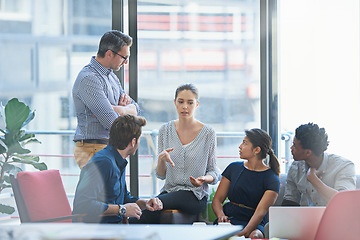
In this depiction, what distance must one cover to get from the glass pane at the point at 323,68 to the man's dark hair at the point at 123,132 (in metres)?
1.87

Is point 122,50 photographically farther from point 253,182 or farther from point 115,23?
point 253,182

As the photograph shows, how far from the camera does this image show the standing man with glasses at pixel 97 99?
2.94 m

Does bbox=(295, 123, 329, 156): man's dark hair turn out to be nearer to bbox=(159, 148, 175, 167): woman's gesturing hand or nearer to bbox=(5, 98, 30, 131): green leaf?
bbox=(159, 148, 175, 167): woman's gesturing hand

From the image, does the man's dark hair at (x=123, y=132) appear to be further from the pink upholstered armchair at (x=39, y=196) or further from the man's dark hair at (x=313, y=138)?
the man's dark hair at (x=313, y=138)

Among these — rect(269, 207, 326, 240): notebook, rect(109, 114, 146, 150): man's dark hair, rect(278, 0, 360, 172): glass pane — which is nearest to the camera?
rect(269, 207, 326, 240): notebook

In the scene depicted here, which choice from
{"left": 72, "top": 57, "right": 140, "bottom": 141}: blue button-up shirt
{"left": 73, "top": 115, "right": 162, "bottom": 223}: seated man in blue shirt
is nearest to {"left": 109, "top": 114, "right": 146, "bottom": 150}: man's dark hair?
{"left": 73, "top": 115, "right": 162, "bottom": 223}: seated man in blue shirt

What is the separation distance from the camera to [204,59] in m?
4.25

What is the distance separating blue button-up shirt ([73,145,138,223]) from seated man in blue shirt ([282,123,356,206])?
1237 millimetres

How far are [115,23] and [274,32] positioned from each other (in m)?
1.43

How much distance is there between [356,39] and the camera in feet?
13.0

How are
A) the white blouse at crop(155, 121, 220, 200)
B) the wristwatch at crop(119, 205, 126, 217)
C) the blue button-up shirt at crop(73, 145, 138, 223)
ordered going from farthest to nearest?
the white blouse at crop(155, 121, 220, 200)
the wristwatch at crop(119, 205, 126, 217)
the blue button-up shirt at crop(73, 145, 138, 223)

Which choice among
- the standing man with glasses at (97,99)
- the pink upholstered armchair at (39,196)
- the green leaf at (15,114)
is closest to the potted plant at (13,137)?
the green leaf at (15,114)

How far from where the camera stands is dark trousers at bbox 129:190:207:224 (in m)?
3.22

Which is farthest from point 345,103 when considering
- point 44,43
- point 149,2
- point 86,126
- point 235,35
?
point 44,43
